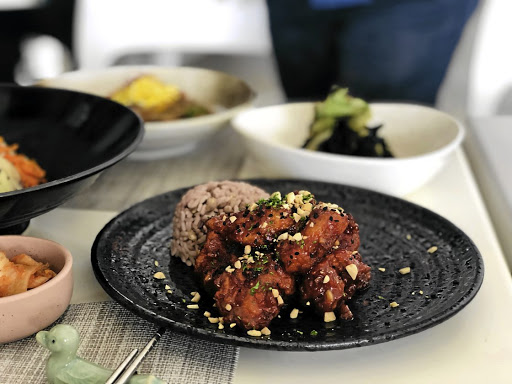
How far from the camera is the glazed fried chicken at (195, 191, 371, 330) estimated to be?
2.72ft

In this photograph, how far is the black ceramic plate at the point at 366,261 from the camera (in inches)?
31.6

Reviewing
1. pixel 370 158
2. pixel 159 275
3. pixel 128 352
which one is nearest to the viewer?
pixel 128 352

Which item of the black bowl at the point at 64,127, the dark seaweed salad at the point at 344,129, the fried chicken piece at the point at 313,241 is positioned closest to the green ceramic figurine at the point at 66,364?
the fried chicken piece at the point at 313,241

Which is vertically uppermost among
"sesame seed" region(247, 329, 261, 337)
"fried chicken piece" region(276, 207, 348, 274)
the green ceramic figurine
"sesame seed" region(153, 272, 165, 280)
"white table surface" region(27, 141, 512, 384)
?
"fried chicken piece" region(276, 207, 348, 274)

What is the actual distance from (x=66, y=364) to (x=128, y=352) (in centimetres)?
11

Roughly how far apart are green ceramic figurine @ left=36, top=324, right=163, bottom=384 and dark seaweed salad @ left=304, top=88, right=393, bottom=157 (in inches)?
33.0

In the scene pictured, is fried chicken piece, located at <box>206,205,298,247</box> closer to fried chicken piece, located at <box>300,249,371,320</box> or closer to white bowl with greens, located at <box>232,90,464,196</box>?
fried chicken piece, located at <box>300,249,371,320</box>

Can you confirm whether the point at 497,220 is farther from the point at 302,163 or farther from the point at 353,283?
the point at 353,283

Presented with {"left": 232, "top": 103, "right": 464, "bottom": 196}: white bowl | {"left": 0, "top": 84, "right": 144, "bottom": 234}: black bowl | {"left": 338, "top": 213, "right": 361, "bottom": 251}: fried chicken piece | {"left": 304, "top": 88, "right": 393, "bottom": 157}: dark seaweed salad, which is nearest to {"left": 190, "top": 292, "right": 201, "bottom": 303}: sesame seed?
{"left": 338, "top": 213, "right": 361, "bottom": 251}: fried chicken piece

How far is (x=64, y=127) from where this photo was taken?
52.6 inches

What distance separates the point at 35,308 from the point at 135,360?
0.56ft

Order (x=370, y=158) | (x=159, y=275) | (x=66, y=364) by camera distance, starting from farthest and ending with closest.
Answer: (x=370, y=158)
(x=159, y=275)
(x=66, y=364)

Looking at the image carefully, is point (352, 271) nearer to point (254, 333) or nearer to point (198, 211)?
point (254, 333)

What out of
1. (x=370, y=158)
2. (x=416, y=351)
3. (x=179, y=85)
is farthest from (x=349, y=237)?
(x=179, y=85)
